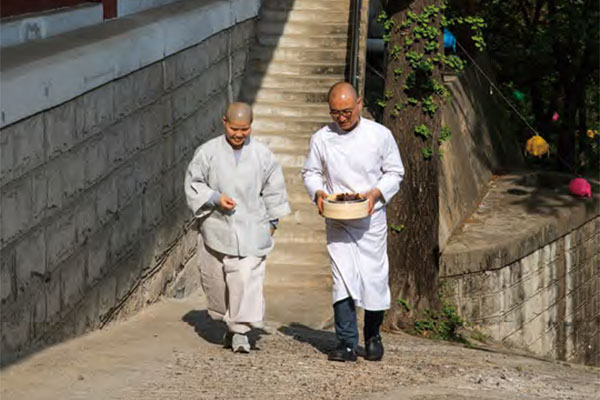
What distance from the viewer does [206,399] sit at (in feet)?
22.4

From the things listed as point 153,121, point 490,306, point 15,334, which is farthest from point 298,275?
point 15,334

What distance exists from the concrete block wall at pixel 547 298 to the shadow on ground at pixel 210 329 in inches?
190

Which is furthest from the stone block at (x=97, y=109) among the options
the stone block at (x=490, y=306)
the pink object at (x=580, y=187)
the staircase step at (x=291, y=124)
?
the pink object at (x=580, y=187)

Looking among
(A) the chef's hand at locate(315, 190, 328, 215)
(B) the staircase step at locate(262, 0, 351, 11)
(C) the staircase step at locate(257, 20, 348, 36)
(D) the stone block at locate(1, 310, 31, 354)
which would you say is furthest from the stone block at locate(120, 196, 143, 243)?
(B) the staircase step at locate(262, 0, 351, 11)

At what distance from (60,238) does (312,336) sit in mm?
2661

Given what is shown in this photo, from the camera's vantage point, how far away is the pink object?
16250 millimetres

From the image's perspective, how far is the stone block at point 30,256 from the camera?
6.66 metres

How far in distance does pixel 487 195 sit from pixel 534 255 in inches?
68.9

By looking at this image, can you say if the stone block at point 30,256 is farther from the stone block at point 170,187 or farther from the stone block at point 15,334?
the stone block at point 170,187

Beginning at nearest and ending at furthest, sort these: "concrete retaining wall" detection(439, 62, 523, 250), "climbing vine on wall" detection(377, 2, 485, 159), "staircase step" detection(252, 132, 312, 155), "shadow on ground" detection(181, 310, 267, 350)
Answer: "shadow on ground" detection(181, 310, 267, 350) → "climbing vine on wall" detection(377, 2, 485, 159) → "staircase step" detection(252, 132, 312, 155) → "concrete retaining wall" detection(439, 62, 523, 250)

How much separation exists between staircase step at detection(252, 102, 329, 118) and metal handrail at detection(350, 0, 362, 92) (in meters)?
0.53

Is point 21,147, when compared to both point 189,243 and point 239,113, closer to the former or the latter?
point 239,113

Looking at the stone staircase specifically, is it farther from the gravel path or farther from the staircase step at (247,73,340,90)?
the gravel path

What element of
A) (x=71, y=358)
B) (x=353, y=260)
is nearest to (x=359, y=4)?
(x=353, y=260)
